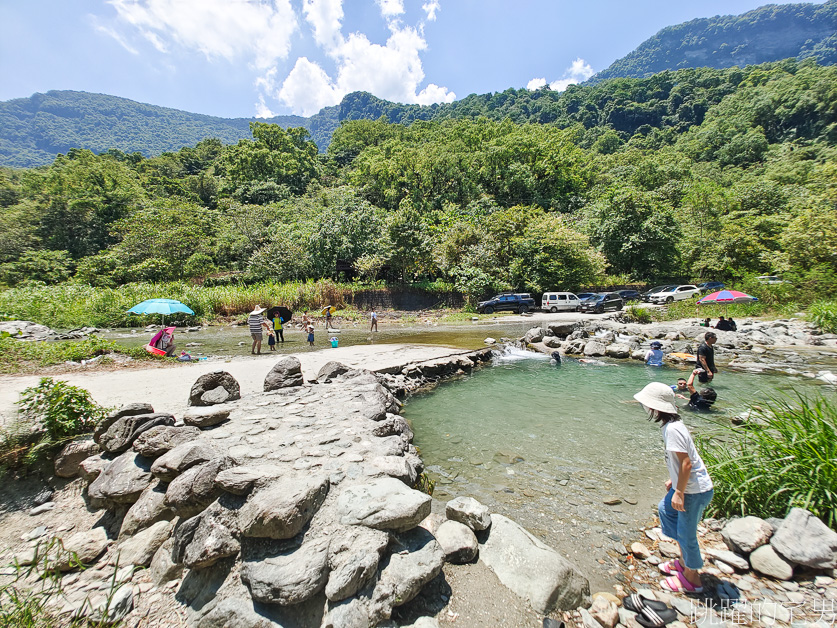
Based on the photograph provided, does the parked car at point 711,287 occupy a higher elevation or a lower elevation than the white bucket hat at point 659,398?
lower

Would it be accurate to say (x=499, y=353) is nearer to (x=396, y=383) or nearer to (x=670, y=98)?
(x=396, y=383)

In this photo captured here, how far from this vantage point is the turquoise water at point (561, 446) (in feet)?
14.8

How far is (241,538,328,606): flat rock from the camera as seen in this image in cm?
261

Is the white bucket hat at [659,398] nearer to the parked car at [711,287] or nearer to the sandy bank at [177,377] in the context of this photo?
the sandy bank at [177,377]

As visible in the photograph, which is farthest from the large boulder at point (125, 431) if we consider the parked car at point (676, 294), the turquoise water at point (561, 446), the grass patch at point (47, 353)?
the parked car at point (676, 294)

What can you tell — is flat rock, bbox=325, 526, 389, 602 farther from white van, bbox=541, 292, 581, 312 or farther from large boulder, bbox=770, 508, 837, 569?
white van, bbox=541, 292, 581, 312

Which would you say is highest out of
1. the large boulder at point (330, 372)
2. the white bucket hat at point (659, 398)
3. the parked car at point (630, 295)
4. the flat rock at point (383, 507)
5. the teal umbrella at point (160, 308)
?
the teal umbrella at point (160, 308)

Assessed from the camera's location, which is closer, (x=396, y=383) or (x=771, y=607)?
(x=771, y=607)

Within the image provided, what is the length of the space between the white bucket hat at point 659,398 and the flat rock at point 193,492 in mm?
4234

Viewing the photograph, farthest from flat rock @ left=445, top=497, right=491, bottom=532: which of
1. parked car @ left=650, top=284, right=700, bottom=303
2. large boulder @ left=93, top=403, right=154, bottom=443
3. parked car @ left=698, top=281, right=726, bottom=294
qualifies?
parked car @ left=698, top=281, right=726, bottom=294

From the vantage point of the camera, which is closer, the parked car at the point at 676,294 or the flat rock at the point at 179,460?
the flat rock at the point at 179,460

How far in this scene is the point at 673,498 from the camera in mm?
2973

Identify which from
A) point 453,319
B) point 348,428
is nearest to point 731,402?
point 348,428

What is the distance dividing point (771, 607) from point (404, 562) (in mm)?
2953
